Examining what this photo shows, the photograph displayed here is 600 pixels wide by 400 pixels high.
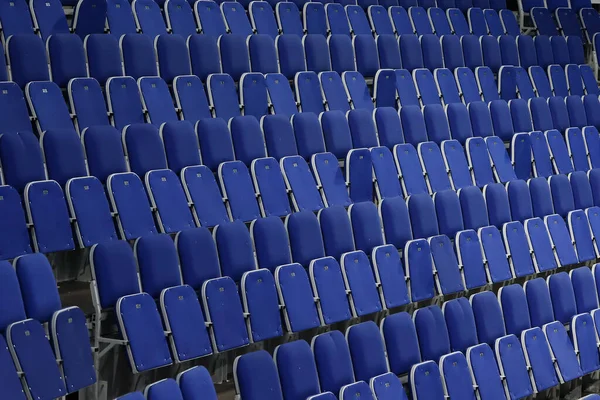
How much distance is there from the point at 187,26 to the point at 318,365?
0.86 meters

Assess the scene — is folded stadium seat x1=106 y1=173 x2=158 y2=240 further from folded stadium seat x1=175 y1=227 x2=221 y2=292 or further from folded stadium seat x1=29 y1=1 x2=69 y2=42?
folded stadium seat x1=29 y1=1 x2=69 y2=42

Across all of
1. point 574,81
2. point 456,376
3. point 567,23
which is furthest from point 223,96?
point 567,23

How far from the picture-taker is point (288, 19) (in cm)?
221

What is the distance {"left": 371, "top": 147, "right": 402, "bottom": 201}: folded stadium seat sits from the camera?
194 centimetres

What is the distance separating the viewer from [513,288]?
1.89 m

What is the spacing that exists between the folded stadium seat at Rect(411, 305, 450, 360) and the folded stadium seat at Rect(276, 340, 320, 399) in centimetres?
28

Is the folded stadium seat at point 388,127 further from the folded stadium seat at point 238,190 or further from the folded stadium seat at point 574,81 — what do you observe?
the folded stadium seat at point 574,81

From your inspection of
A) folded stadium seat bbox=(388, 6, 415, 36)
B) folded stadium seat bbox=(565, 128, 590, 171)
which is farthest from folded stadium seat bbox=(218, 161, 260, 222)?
folded stadium seat bbox=(565, 128, 590, 171)

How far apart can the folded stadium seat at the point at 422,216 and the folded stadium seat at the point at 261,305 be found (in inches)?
16.7

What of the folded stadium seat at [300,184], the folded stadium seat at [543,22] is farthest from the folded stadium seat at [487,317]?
the folded stadium seat at [543,22]

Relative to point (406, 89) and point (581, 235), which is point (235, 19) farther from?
point (581, 235)

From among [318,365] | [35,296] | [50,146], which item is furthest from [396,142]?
[35,296]

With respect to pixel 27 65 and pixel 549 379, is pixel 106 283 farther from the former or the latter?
pixel 549 379

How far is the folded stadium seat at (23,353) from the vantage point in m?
1.20
